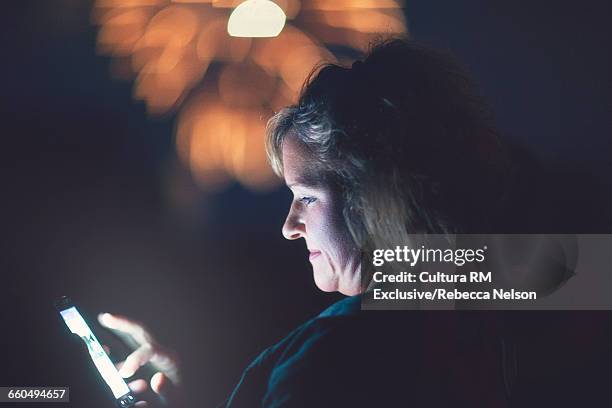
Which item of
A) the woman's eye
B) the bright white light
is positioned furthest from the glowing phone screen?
the bright white light

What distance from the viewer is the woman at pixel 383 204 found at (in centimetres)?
109

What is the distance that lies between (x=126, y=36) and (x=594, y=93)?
3.76 ft

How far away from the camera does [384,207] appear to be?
1173mm

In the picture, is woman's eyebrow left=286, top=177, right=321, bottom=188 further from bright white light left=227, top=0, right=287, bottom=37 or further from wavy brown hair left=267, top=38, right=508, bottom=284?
bright white light left=227, top=0, right=287, bottom=37

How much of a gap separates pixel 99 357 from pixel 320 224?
57 centimetres

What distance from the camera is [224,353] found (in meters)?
1.35

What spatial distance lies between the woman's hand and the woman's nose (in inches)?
15.8

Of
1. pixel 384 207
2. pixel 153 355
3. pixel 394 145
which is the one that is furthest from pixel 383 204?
pixel 153 355

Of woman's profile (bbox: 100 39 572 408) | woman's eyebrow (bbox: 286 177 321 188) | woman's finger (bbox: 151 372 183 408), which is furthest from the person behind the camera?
woman's finger (bbox: 151 372 183 408)

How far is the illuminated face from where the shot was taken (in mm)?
1208

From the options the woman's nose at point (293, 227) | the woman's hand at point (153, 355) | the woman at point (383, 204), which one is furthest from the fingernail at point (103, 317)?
the woman's nose at point (293, 227)

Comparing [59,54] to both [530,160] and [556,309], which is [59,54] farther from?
[556,309]

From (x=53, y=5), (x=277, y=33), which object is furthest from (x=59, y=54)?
(x=277, y=33)

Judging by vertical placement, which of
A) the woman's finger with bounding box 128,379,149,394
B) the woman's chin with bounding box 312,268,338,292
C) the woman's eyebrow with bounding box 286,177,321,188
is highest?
the woman's eyebrow with bounding box 286,177,321,188
